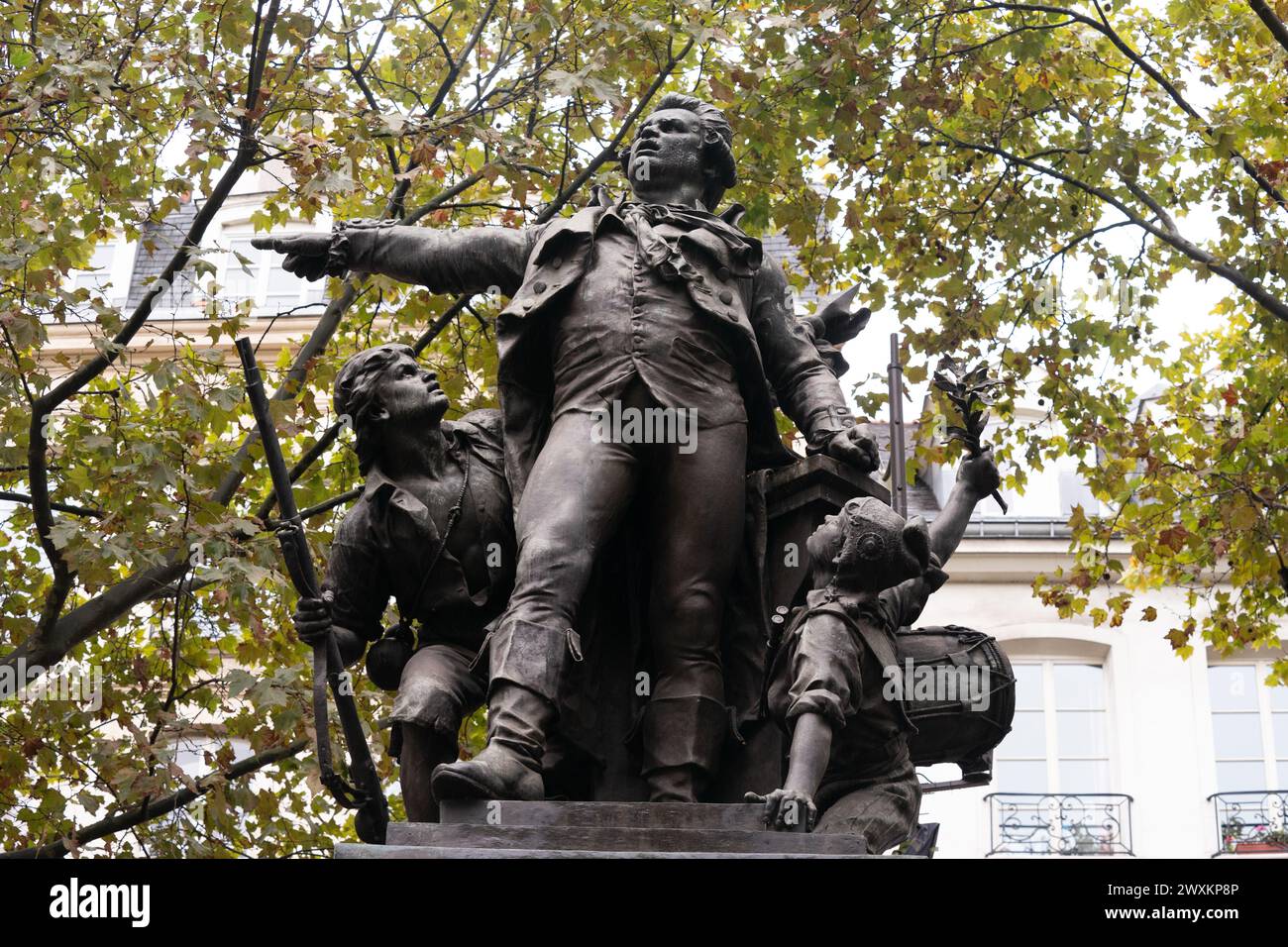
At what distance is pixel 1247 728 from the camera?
22.0 metres

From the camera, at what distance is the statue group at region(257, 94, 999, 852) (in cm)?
563

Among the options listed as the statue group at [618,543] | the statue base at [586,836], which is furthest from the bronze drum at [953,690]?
the statue base at [586,836]

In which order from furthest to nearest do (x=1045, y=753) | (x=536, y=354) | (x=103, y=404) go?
(x=1045, y=753), (x=103, y=404), (x=536, y=354)

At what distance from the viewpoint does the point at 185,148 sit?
11.8 meters

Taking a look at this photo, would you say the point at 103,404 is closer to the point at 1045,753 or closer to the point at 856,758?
the point at 856,758

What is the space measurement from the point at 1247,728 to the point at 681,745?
17675 millimetres

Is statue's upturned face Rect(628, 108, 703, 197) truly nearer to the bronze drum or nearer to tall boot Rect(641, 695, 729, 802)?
the bronze drum

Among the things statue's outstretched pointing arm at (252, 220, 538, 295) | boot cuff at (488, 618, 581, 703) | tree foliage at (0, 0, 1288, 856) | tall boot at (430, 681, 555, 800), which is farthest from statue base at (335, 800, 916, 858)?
tree foliage at (0, 0, 1288, 856)

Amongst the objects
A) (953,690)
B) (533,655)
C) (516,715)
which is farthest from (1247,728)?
(516,715)

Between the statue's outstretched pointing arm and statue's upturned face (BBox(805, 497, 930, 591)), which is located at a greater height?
the statue's outstretched pointing arm

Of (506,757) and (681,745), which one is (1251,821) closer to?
(681,745)

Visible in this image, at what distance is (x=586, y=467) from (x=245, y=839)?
716 cm

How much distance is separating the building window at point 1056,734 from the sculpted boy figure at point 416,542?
15747 millimetres
